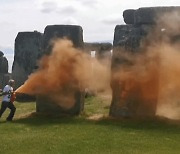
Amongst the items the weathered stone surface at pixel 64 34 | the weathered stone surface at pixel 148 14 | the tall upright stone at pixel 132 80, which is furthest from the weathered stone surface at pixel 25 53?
the tall upright stone at pixel 132 80

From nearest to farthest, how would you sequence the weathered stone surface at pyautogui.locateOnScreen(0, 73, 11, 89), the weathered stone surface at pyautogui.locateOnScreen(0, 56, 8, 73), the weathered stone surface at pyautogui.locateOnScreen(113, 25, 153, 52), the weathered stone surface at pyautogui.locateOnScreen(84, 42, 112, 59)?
the weathered stone surface at pyautogui.locateOnScreen(113, 25, 153, 52) → the weathered stone surface at pyautogui.locateOnScreen(84, 42, 112, 59) → the weathered stone surface at pyautogui.locateOnScreen(0, 73, 11, 89) → the weathered stone surface at pyautogui.locateOnScreen(0, 56, 8, 73)

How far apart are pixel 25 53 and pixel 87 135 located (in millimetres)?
16512

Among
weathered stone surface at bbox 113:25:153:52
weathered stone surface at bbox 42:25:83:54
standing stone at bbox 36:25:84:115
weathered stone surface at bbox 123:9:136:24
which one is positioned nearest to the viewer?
weathered stone surface at bbox 113:25:153:52

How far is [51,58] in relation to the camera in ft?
65.5

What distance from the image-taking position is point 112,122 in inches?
701

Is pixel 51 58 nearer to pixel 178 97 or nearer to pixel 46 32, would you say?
pixel 46 32

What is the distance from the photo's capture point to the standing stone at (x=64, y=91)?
19609 mm

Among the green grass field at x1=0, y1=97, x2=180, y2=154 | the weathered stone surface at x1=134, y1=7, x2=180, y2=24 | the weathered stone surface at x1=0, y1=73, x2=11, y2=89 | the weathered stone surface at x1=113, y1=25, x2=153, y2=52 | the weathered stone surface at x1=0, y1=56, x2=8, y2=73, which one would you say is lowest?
the green grass field at x1=0, y1=97, x2=180, y2=154

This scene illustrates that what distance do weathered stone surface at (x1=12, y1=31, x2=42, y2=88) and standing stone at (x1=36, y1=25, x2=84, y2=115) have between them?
35.5 ft

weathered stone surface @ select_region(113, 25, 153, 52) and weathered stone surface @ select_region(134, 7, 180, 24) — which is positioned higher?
weathered stone surface @ select_region(134, 7, 180, 24)

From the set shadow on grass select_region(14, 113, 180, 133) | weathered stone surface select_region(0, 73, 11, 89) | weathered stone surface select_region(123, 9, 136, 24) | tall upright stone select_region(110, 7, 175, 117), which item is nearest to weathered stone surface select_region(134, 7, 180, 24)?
tall upright stone select_region(110, 7, 175, 117)

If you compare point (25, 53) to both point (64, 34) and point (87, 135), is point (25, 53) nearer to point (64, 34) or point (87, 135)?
point (64, 34)

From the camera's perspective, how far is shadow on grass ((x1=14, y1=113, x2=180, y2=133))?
16.7 meters

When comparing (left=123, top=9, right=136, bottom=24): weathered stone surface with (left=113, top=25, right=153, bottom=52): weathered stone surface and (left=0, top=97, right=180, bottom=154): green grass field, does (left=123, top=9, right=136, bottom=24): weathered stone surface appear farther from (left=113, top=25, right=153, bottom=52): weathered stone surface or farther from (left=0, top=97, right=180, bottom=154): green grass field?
(left=0, top=97, right=180, bottom=154): green grass field
